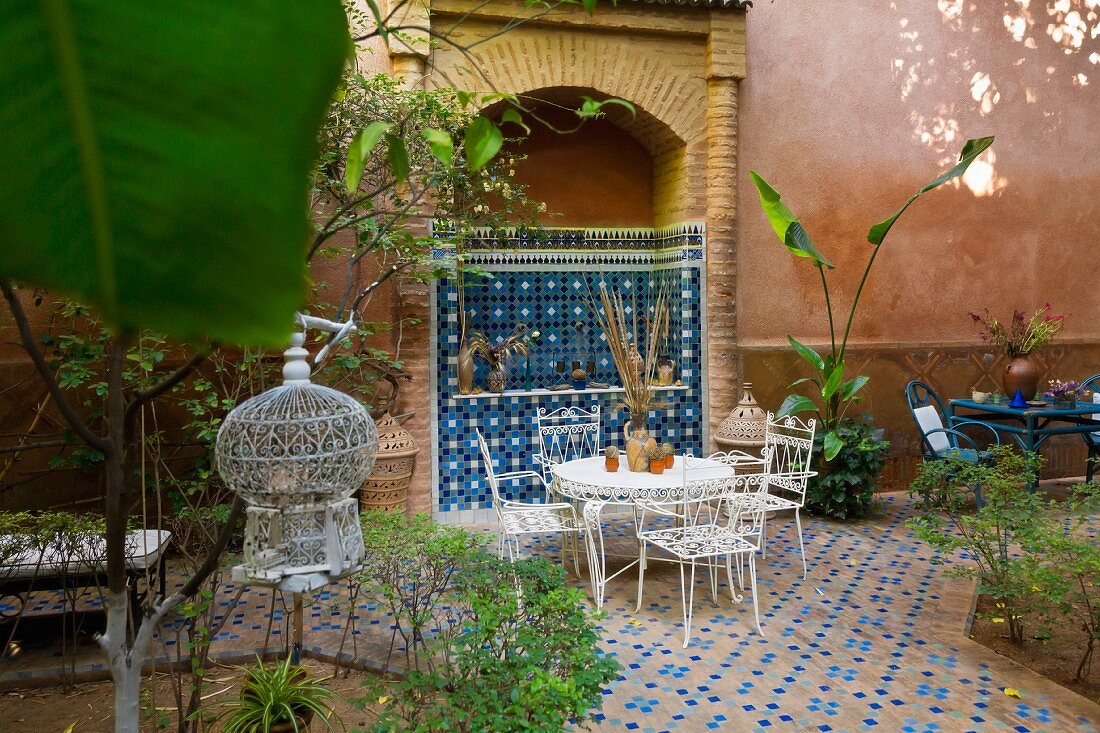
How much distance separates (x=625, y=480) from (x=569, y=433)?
1565mm

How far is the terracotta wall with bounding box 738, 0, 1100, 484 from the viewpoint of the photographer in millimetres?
7090

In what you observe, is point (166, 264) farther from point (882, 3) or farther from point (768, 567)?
point (882, 3)

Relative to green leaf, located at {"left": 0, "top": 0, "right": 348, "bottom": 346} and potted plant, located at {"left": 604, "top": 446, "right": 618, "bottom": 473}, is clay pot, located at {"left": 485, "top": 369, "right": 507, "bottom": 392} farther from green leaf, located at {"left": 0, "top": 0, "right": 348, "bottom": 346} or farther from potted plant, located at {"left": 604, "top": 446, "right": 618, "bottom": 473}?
green leaf, located at {"left": 0, "top": 0, "right": 348, "bottom": 346}

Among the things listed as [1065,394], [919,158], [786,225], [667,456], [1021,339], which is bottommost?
[667,456]

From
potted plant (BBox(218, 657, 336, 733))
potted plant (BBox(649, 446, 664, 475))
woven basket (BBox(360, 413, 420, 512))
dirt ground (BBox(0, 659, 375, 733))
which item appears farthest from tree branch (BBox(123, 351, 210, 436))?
woven basket (BBox(360, 413, 420, 512))

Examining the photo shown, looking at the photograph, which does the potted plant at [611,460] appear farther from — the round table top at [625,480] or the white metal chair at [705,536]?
the white metal chair at [705,536]

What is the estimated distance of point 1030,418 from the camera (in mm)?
6676

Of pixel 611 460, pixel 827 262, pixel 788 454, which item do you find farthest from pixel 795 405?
pixel 611 460

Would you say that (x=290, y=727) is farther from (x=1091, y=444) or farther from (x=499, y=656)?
(x=1091, y=444)

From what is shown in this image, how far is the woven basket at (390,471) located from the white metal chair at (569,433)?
1.03 meters

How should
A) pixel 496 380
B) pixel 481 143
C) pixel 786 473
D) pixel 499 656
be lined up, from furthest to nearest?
1. pixel 496 380
2. pixel 786 473
3. pixel 499 656
4. pixel 481 143

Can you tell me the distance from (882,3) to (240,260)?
8.21 meters

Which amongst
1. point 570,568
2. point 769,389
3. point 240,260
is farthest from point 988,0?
point 240,260

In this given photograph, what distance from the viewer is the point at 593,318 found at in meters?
7.27
